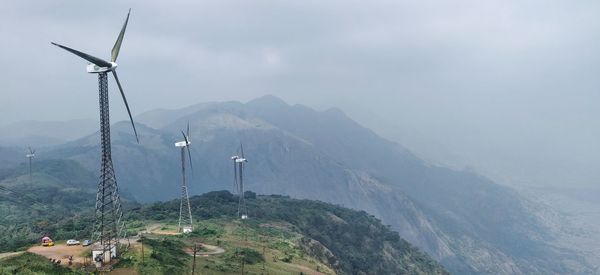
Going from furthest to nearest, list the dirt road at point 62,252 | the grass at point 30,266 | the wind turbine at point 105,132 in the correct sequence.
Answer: the dirt road at point 62,252, the wind turbine at point 105,132, the grass at point 30,266

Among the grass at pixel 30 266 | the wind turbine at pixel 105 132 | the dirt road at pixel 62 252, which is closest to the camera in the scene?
the grass at pixel 30 266

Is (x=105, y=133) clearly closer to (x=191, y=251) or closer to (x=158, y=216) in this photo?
(x=191, y=251)

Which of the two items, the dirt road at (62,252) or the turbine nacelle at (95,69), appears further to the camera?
the dirt road at (62,252)

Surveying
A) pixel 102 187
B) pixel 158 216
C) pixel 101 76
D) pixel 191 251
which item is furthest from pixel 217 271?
pixel 158 216

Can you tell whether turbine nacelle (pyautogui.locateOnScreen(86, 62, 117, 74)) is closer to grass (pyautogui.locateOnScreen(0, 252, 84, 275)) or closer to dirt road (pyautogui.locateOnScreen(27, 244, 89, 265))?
grass (pyautogui.locateOnScreen(0, 252, 84, 275))

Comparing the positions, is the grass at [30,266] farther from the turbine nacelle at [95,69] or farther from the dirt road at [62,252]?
the turbine nacelle at [95,69]

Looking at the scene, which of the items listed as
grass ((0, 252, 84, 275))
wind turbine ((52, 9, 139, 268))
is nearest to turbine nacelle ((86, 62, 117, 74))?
wind turbine ((52, 9, 139, 268))

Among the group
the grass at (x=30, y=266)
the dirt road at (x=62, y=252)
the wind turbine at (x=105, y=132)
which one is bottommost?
the dirt road at (x=62, y=252)

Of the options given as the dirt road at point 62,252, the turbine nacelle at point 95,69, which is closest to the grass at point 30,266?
the dirt road at point 62,252

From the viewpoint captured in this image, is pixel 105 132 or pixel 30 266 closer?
pixel 30 266

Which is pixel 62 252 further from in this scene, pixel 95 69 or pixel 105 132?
pixel 95 69

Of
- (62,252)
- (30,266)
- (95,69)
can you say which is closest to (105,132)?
(95,69)

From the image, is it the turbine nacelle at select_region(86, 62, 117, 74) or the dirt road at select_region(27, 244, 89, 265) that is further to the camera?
the dirt road at select_region(27, 244, 89, 265)
